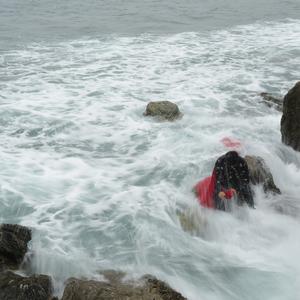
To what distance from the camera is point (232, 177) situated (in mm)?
6957

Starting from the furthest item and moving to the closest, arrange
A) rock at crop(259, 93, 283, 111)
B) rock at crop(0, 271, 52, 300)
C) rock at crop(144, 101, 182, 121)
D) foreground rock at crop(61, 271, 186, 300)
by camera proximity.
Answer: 1. rock at crop(259, 93, 283, 111)
2. rock at crop(144, 101, 182, 121)
3. rock at crop(0, 271, 52, 300)
4. foreground rock at crop(61, 271, 186, 300)

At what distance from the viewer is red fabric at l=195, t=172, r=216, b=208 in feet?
23.1

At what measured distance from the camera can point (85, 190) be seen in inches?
311

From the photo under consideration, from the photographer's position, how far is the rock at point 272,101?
446 inches

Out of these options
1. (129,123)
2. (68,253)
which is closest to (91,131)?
(129,123)

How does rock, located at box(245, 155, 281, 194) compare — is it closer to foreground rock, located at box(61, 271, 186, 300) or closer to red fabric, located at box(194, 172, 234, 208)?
red fabric, located at box(194, 172, 234, 208)

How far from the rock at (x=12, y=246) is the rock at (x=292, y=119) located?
5.51m

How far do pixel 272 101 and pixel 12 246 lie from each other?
816 centimetres

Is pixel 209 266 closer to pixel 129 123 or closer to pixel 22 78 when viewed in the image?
pixel 129 123

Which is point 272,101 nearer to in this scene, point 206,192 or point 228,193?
point 206,192

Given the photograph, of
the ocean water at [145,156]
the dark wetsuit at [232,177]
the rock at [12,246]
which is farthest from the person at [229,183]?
the rock at [12,246]

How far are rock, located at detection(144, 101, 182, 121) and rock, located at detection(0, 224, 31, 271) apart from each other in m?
5.58

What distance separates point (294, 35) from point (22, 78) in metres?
12.8

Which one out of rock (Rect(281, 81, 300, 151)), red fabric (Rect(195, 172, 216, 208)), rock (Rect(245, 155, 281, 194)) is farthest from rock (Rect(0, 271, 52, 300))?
rock (Rect(281, 81, 300, 151))
